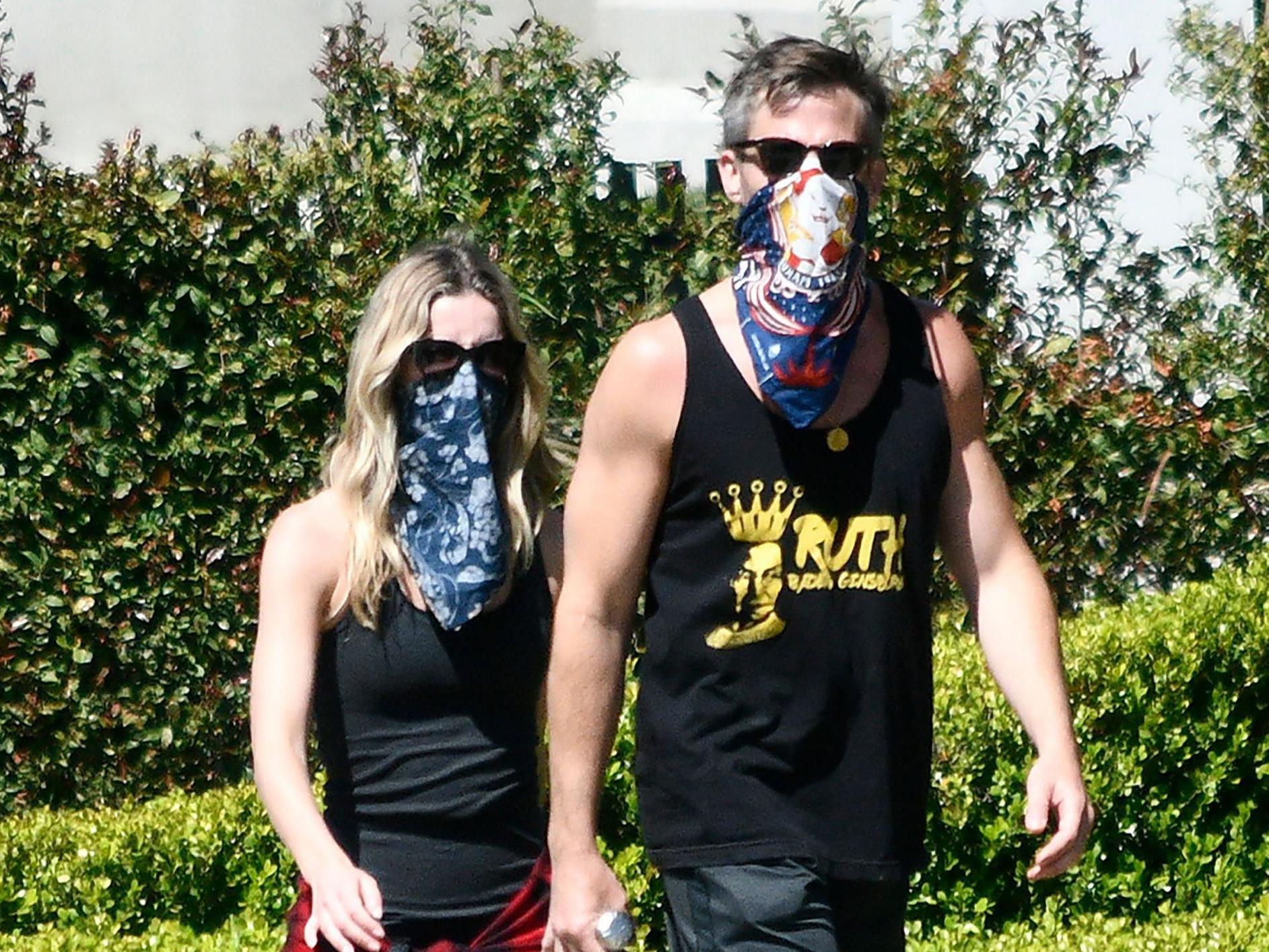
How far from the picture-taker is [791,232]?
268 centimetres

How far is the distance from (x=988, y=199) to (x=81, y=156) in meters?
6.34

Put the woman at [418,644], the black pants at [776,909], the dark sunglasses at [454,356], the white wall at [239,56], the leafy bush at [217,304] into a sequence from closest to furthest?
the black pants at [776,909]
the woman at [418,644]
the dark sunglasses at [454,356]
the leafy bush at [217,304]
the white wall at [239,56]

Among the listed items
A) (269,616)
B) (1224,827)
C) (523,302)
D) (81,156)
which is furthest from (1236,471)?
(81,156)

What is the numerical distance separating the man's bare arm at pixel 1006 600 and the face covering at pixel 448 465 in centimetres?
79

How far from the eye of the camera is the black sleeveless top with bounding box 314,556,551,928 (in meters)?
3.08

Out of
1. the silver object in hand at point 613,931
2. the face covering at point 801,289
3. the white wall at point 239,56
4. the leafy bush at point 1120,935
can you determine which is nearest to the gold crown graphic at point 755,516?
the face covering at point 801,289

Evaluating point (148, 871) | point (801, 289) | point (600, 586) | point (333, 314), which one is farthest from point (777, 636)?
point (333, 314)

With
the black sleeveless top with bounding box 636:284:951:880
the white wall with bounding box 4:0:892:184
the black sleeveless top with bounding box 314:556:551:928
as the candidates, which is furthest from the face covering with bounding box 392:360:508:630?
the white wall with bounding box 4:0:892:184

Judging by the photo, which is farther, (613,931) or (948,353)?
(948,353)

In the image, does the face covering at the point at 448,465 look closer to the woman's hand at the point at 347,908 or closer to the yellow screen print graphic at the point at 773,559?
the woman's hand at the point at 347,908

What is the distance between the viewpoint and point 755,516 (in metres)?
2.65

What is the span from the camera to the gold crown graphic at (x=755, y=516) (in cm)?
265

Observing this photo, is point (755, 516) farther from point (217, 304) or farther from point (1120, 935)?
point (217, 304)

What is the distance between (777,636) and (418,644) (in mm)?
729
